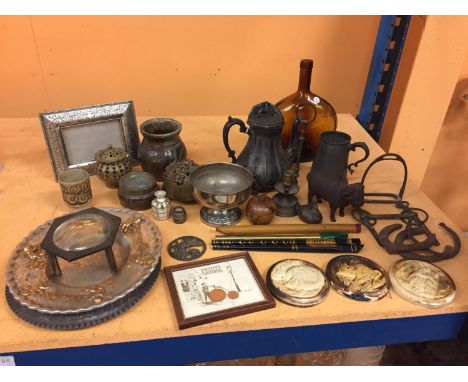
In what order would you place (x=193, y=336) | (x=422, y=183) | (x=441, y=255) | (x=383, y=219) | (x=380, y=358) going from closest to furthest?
1. (x=193, y=336)
2. (x=441, y=255)
3. (x=383, y=219)
4. (x=380, y=358)
5. (x=422, y=183)

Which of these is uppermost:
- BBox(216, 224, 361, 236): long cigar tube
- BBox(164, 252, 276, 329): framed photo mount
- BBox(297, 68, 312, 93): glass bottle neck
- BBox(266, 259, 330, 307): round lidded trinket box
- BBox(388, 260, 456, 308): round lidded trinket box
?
BBox(297, 68, 312, 93): glass bottle neck

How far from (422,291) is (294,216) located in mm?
331

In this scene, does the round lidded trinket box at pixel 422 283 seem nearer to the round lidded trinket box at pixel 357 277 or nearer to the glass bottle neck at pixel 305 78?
the round lidded trinket box at pixel 357 277

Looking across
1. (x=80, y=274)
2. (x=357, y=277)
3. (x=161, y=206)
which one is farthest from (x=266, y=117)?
(x=80, y=274)

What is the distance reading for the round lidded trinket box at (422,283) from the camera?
774mm

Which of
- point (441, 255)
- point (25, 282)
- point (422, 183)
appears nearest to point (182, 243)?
point (25, 282)

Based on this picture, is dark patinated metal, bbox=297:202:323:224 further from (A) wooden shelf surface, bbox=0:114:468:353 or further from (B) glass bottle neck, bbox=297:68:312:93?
(B) glass bottle neck, bbox=297:68:312:93

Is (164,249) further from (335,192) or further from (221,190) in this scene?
(335,192)

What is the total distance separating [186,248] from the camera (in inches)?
35.2

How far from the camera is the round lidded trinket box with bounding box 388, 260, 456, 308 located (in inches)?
30.5

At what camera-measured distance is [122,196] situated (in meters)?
1.00

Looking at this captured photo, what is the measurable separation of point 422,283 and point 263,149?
472mm

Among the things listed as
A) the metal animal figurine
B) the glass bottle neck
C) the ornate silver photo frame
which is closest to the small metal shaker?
the ornate silver photo frame

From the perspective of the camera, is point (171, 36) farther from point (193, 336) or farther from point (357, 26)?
point (193, 336)
